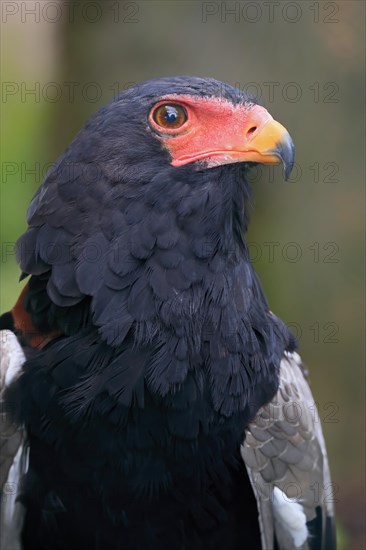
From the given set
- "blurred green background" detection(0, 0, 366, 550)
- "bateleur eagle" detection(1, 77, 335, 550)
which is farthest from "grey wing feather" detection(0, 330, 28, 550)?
"blurred green background" detection(0, 0, 366, 550)

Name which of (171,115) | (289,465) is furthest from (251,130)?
(289,465)

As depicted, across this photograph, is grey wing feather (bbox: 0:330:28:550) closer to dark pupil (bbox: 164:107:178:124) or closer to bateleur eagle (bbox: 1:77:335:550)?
bateleur eagle (bbox: 1:77:335:550)

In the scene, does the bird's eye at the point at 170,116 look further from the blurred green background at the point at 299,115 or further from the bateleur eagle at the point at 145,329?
the blurred green background at the point at 299,115

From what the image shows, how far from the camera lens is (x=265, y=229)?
6.11 m

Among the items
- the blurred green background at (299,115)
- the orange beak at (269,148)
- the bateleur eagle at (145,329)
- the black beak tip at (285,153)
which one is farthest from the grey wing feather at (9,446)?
the blurred green background at (299,115)

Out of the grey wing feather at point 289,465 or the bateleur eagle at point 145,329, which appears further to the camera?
the grey wing feather at point 289,465

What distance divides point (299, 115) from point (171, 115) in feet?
8.00

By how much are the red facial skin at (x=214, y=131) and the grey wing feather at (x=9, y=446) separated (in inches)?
48.3

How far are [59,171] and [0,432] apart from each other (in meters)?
1.29

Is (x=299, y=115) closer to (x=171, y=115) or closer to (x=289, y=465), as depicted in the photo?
(x=171, y=115)

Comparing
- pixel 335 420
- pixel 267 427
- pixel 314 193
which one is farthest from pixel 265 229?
pixel 267 427

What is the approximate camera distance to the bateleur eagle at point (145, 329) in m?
3.54

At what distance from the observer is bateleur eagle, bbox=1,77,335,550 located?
11.6 ft

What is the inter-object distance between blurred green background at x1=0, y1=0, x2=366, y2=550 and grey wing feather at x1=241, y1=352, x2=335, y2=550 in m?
1.00
